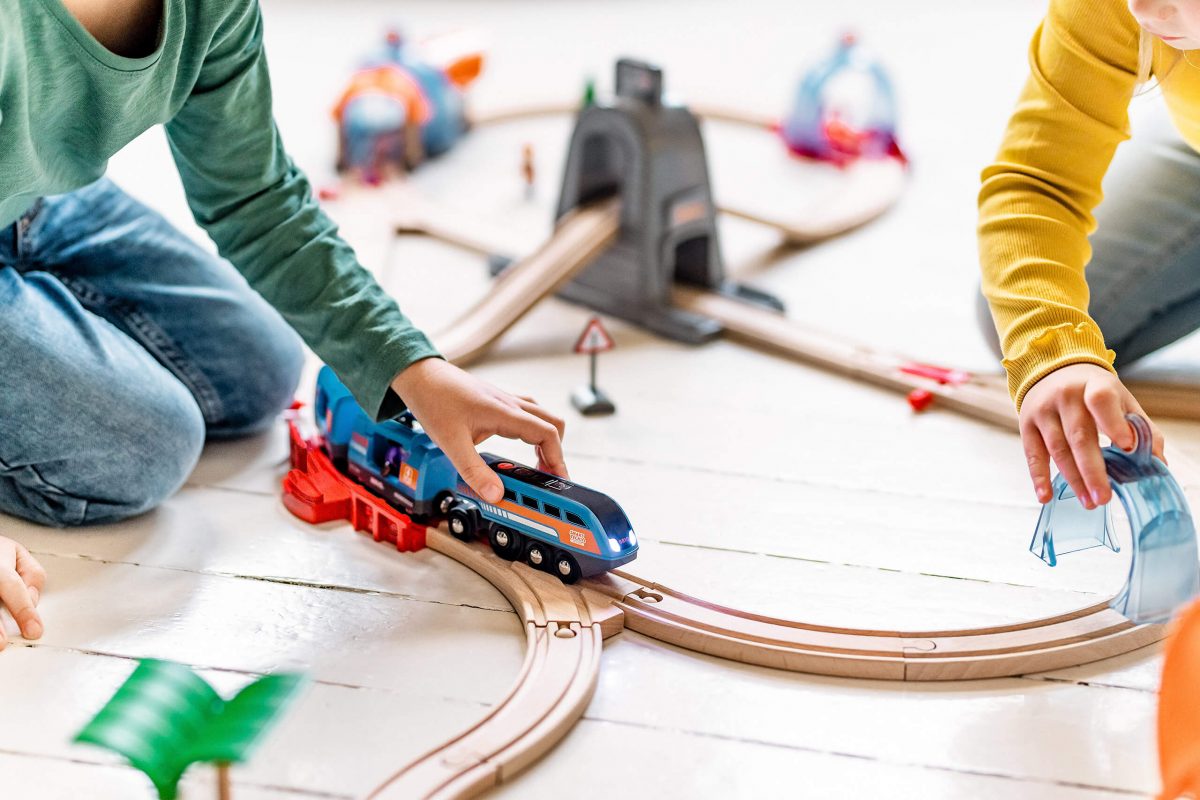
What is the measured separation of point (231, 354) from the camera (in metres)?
1.37

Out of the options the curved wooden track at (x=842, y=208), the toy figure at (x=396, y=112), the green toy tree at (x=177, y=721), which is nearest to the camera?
the green toy tree at (x=177, y=721)

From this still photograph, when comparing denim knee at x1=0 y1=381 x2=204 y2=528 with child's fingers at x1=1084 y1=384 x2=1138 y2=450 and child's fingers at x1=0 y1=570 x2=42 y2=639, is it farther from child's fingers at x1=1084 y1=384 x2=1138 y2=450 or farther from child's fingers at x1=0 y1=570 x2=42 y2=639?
child's fingers at x1=1084 y1=384 x2=1138 y2=450

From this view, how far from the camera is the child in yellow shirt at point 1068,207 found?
0.96 meters

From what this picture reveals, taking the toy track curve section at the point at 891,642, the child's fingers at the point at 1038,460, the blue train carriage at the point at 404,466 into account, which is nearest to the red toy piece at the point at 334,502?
the blue train carriage at the point at 404,466

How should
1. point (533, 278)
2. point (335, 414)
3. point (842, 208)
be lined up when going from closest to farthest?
point (335, 414) → point (533, 278) → point (842, 208)

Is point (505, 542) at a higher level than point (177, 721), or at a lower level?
lower

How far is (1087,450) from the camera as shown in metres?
0.95

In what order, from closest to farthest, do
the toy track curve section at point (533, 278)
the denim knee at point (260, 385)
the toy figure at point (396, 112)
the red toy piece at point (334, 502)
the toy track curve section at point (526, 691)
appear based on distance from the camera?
the toy track curve section at point (526, 691) < the red toy piece at point (334, 502) < the denim knee at point (260, 385) < the toy track curve section at point (533, 278) < the toy figure at point (396, 112)

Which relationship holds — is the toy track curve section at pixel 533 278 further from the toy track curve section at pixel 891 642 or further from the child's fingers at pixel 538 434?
the toy track curve section at pixel 891 642

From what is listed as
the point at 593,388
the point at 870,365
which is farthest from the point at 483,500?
the point at 870,365

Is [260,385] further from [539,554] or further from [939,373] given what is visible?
[939,373]

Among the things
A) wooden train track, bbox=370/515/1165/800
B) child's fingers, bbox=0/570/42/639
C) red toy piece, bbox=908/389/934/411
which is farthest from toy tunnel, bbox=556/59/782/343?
child's fingers, bbox=0/570/42/639

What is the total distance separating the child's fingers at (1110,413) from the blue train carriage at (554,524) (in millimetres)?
377

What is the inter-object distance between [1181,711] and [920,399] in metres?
0.68
